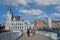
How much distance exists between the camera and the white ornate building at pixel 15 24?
229 cm

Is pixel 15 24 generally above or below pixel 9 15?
below

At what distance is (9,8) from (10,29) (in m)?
0.41

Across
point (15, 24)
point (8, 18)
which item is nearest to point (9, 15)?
point (8, 18)

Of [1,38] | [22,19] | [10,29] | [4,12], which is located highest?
[4,12]

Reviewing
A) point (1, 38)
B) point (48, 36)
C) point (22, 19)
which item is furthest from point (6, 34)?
point (48, 36)

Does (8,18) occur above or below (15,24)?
above

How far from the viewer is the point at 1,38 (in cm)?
232

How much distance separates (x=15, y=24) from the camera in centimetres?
228

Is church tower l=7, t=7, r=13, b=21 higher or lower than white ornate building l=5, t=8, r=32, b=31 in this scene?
higher

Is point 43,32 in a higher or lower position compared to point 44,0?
lower

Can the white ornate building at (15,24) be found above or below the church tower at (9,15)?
below

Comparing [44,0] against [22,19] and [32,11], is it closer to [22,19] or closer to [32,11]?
[32,11]

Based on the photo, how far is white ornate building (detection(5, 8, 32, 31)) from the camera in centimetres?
229

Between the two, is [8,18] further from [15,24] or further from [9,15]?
[15,24]
